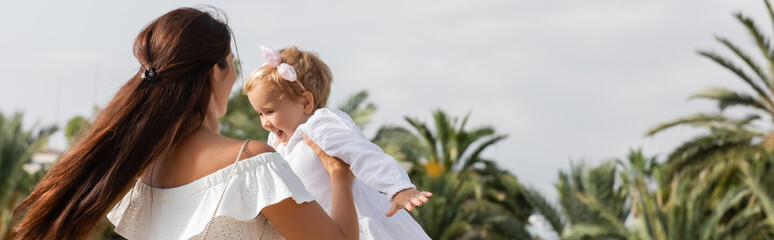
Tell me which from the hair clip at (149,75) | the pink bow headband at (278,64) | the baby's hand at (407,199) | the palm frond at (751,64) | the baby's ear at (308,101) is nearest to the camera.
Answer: the hair clip at (149,75)

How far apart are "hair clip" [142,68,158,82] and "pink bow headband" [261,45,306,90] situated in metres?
1.20

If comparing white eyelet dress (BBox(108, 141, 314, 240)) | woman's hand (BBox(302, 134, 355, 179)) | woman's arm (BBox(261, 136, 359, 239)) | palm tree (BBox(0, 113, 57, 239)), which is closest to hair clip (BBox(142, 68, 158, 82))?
white eyelet dress (BBox(108, 141, 314, 240))

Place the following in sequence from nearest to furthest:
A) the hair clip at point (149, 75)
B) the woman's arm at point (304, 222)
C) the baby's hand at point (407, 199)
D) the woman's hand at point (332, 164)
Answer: the woman's arm at point (304, 222)
the hair clip at point (149, 75)
the baby's hand at point (407, 199)
the woman's hand at point (332, 164)

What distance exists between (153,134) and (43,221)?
1.31 ft

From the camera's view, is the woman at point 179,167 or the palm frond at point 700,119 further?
the palm frond at point 700,119

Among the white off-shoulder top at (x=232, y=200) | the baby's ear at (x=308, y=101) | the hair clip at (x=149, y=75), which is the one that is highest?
the baby's ear at (x=308, y=101)

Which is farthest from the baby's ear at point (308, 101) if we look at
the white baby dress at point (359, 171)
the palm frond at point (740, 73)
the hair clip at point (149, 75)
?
the palm frond at point (740, 73)

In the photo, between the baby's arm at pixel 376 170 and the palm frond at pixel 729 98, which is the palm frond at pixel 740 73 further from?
the baby's arm at pixel 376 170

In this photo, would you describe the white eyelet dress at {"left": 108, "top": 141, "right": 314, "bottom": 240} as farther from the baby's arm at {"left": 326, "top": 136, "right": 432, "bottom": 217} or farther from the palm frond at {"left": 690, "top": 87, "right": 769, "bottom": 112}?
the palm frond at {"left": 690, "top": 87, "right": 769, "bottom": 112}

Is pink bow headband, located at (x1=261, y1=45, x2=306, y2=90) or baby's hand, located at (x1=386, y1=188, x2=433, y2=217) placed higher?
pink bow headband, located at (x1=261, y1=45, x2=306, y2=90)

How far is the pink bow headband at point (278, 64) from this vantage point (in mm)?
3730

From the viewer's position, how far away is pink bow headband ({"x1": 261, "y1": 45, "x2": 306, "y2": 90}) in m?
3.73

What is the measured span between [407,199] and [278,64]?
97 cm

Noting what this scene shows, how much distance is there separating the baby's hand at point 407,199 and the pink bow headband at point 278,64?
2.37 feet
